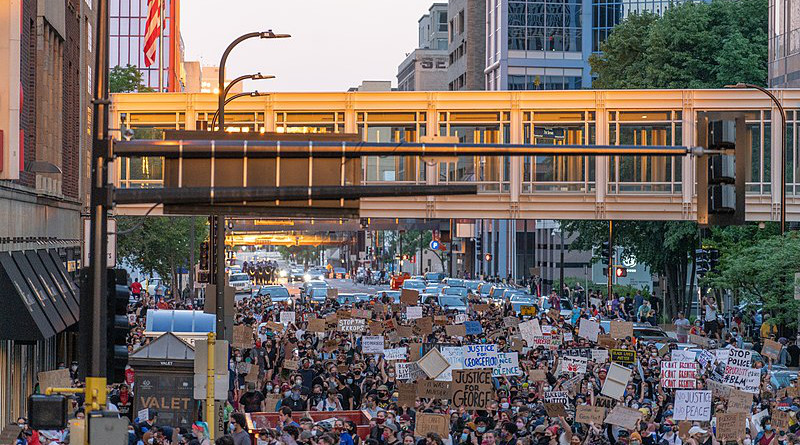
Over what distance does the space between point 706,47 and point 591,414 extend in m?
39.7

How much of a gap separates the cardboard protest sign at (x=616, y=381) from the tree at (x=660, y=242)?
31611 millimetres

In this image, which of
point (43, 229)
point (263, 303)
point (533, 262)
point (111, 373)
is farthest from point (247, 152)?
point (533, 262)

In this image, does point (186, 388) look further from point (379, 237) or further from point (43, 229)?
point (379, 237)

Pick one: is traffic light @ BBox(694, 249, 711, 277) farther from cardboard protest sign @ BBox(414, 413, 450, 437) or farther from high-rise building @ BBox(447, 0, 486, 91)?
high-rise building @ BBox(447, 0, 486, 91)

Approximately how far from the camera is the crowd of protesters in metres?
18.9

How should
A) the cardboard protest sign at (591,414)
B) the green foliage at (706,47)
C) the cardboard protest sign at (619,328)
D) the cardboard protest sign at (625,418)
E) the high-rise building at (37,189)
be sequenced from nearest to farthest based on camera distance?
1. the high-rise building at (37,189)
2. the cardboard protest sign at (625,418)
3. the cardboard protest sign at (591,414)
4. the cardboard protest sign at (619,328)
5. the green foliage at (706,47)

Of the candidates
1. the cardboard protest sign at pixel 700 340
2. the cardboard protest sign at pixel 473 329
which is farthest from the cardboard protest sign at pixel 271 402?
the cardboard protest sign at pixel 700 340

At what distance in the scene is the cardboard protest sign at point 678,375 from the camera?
78.8ft

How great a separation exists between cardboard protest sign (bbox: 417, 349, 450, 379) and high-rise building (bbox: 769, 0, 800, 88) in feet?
106

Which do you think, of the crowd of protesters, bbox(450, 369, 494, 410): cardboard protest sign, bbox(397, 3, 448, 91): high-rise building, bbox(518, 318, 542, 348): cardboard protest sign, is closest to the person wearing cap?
the crowd of protesters

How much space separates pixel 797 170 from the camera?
40.8 m

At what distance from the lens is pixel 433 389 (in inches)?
920

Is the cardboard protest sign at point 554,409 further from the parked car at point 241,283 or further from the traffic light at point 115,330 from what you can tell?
the parked car at point 241,283

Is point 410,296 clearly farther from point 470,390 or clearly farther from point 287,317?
point 470,390
